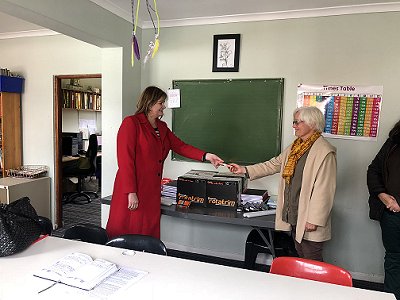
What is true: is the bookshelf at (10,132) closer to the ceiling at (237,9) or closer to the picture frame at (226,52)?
the ceiling at (237,9)

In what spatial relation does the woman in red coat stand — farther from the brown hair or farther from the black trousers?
the black trousers

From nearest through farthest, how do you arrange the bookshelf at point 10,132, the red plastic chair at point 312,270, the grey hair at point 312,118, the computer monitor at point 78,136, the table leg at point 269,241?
the red plastic chair at point 312,270
the grey hair at point 312,118
the table leg at point 269,241
the bookshelf at point 10,132
the computer monitor at point 78,136

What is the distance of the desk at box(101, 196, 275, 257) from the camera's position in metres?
2.42

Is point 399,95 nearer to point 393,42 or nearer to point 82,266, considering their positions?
point 393,42

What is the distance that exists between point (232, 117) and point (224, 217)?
4.15 ft

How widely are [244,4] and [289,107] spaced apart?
104cm

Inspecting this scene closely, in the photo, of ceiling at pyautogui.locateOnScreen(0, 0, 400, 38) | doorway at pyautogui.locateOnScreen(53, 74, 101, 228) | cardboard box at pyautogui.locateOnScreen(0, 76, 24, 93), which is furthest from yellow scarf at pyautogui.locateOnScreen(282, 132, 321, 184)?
cardboard box at pyautogui.locateOnScreen(0, 76, 24, 93)

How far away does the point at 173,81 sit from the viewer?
3586 millimetres

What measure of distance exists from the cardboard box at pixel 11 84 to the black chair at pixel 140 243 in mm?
3105

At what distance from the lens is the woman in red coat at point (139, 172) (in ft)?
7.80

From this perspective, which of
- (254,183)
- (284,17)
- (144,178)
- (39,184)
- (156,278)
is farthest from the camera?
(39,184)

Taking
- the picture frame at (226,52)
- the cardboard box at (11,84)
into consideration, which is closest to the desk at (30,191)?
the cardboard box at (11,84)

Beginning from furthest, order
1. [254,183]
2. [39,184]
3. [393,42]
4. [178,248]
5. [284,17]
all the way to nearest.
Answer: [39,184]
[178,248]
[254,183]
[284,17]
[393,42]

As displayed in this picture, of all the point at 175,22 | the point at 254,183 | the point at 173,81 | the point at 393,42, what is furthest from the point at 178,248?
the point at 393,42
